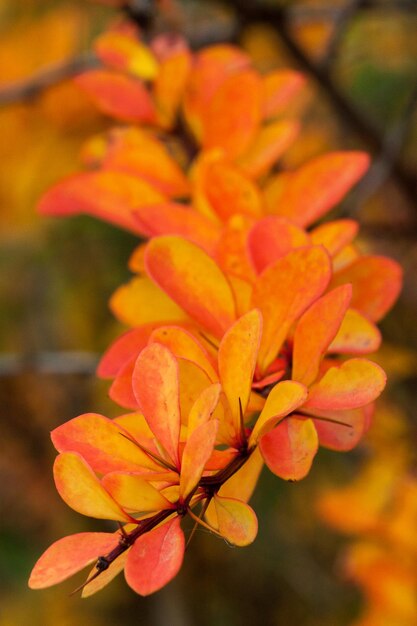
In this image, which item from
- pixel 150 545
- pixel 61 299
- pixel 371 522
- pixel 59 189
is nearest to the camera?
pixel 150 545

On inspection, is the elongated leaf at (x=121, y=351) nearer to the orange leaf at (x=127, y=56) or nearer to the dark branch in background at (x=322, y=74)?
the orange leaf at (x=127, y=56)

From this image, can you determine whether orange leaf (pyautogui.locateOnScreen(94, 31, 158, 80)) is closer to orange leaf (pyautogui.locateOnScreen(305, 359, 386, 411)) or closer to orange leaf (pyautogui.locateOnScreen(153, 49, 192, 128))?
orange leaf (pyautogui.locateOnScreen(153, 49, 192, 128))

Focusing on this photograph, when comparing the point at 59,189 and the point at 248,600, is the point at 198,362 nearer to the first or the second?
the point at 59,189

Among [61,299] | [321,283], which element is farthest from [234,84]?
[61,299]

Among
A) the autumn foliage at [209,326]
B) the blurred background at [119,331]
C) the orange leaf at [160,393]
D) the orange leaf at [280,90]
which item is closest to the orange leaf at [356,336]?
the autumn foliage at [209,326]

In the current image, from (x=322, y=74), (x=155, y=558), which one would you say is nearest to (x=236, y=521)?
(x=155, y=558)
